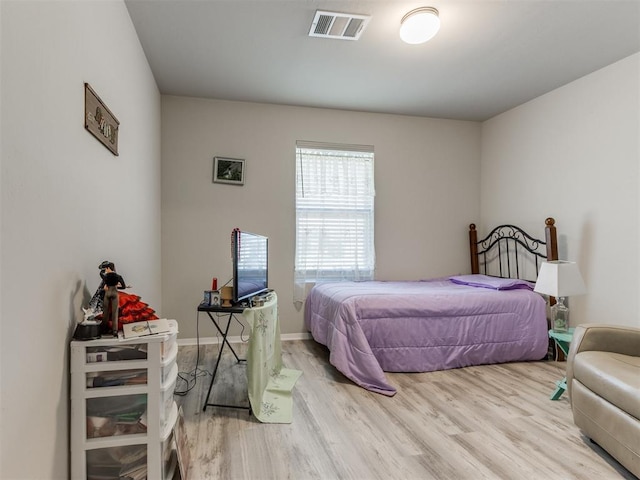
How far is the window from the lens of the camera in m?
3.93

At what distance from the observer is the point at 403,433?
2.02m

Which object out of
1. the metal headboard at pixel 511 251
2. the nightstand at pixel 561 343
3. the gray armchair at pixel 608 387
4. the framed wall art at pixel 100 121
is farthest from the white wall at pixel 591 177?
the framed wall art at pixel 100 121

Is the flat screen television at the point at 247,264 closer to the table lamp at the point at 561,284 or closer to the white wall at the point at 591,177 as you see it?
the table lamp at the point at 561,284

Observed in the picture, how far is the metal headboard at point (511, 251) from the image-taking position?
3.30m

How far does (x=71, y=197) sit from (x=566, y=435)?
105 inches

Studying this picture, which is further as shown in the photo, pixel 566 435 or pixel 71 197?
pixel 566 435

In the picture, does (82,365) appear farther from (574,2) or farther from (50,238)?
(574,2)

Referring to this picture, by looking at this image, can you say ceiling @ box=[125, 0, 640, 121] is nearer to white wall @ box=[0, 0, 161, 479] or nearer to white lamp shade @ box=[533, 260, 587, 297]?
white wall @ box=[0, 0, 161, 479]

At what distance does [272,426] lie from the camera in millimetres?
2094

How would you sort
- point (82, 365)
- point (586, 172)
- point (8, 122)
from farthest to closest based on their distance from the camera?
1. point (586, 172)
2. point (82, 365)
3. point (8, 122)

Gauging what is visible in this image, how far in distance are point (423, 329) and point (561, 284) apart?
1022 millimetres

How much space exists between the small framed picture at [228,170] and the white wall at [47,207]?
5.64ft

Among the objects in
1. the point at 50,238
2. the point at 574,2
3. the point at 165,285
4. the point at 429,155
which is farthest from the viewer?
the point at 429,155

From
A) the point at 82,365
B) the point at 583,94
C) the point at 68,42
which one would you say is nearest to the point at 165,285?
the point at 82,365
